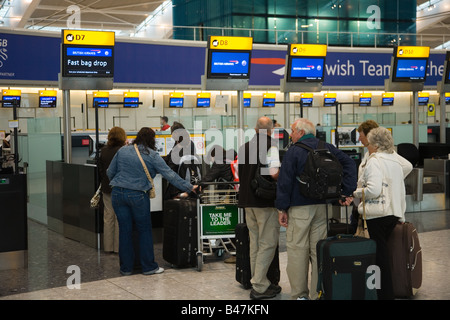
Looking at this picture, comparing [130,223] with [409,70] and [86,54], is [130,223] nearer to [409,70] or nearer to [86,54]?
[86,54]

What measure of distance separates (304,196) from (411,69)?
354 inches

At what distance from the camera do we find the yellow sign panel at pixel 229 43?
35.6 ft

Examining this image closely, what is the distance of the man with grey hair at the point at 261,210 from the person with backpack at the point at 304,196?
1.24 feet

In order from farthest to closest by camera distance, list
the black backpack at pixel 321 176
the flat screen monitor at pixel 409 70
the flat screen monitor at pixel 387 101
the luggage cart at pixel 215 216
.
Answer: the flat screen monitor at pixel 387 101
the flat screen monitor at pixel 409 70
the luggage cart at pixel 215 216
the black backpack at pixel 321 176

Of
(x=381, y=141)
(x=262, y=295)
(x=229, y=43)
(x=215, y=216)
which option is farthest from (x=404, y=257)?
(x=229, y=43)

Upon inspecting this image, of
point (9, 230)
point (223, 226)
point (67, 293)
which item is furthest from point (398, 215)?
point (9, 230)

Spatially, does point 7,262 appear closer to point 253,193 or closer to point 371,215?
point 253,193

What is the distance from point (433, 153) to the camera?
506 inches

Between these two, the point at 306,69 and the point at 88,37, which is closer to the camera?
the point at 88,37

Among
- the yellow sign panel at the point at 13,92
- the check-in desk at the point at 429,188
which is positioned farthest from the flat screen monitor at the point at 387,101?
the yellow sign panel at the point at 13,92

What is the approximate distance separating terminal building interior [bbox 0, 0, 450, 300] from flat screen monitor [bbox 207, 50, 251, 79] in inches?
1.2

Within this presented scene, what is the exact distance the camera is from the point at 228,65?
10711 mm

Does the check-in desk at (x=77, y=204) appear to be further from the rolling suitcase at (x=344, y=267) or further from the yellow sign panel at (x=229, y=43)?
the rolling suitcase at (x=344, y=267)

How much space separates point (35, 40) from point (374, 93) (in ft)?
44.8
